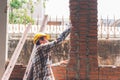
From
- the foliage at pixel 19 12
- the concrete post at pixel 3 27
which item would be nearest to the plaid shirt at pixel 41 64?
the concrete post at pixel 3 27

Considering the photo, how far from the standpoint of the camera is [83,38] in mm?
5270

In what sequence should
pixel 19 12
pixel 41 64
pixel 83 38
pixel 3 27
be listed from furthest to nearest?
pixel 19 12
pixel 3 27
pixel 83 38
pixel 41 64

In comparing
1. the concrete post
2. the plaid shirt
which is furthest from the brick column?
the concrete post

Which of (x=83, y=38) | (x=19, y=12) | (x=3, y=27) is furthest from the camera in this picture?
(x=19, y=12)

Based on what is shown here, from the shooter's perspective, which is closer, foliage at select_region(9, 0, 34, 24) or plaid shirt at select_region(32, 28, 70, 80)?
plaid shirt at select_region(32, 28, 70, 80)

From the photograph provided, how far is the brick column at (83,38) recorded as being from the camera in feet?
17.2

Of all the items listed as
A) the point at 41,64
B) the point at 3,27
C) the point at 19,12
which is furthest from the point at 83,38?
the point at 19,12

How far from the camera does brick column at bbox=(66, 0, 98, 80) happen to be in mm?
5238

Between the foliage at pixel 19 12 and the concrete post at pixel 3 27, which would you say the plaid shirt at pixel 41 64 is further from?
the foliage at pixel 19 12

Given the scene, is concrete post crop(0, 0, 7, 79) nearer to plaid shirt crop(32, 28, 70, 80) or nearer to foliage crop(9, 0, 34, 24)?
plaid shirt crop(32, 28, 70, 80)

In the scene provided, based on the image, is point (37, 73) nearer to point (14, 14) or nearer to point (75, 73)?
point (75, 73)

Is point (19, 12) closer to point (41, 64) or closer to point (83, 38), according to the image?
point (83, 38)

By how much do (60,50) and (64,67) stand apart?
4.32 feet

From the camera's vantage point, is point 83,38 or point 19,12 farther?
point 19,12
